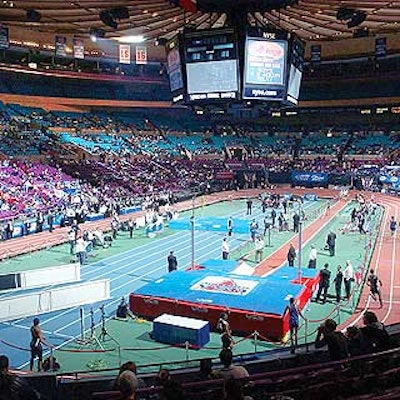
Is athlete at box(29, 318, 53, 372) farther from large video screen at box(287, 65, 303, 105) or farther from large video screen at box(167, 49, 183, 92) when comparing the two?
large video screen at box(287, 65, 303, 105)

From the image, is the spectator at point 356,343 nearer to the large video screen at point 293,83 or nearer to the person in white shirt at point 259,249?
the large video screen at point 293,83

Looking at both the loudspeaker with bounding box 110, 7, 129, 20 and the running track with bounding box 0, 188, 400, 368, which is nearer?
the running track with bounding box 0, 188, 400, 368

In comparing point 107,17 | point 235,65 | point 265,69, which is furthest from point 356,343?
point 107,17

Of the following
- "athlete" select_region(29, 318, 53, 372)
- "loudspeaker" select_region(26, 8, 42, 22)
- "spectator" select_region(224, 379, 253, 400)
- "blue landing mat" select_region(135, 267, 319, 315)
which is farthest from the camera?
"loudspeaker" select_region(26, 8, 42, 22)

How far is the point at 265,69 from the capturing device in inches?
721

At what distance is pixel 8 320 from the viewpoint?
15648 mm

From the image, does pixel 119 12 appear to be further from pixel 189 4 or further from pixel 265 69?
pixel 265 69

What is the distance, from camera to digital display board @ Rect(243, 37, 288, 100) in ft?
59.0

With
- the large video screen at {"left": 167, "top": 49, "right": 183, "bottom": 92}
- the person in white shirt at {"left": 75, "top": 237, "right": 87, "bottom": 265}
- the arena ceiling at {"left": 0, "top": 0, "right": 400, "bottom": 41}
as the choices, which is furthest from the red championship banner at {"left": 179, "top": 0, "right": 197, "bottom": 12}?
the person in white shirt at {"left": 75, "top": 237, "right": 87, "bottom": 265}

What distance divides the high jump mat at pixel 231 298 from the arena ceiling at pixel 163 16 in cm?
962

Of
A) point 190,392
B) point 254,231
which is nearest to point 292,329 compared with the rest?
point 190,392

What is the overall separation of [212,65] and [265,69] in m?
1.84

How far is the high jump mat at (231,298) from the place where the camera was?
14914 mm

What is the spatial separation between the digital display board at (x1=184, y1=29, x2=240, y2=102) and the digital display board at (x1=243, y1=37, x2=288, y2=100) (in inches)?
16.6
